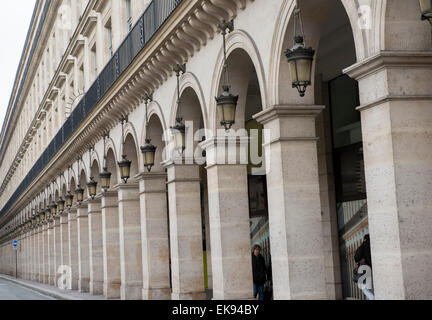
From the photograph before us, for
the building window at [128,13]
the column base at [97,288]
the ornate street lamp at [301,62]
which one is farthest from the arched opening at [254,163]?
the column base at [97,288]

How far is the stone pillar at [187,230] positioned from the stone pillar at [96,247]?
9356 mm

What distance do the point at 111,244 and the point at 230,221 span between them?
396 inches

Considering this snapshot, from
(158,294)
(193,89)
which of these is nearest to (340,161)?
(193,89)

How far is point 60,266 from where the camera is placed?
3350 cm

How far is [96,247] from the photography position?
24.3 metres

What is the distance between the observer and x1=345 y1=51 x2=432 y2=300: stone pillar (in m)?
7.25

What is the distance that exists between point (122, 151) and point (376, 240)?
13050 mm

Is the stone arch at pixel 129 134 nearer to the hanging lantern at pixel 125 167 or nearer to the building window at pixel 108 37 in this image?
the hanging lantern at pixel 125 167

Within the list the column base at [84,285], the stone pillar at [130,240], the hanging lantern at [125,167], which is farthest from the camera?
the column base at [84,285]

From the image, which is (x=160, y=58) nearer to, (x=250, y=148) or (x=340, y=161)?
(x=250, y=148)

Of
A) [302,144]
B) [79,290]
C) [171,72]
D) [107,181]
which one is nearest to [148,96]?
[171,72]

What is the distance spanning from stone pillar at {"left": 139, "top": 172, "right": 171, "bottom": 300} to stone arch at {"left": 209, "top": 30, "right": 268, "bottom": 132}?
493 cm

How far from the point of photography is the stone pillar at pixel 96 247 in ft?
79.0
